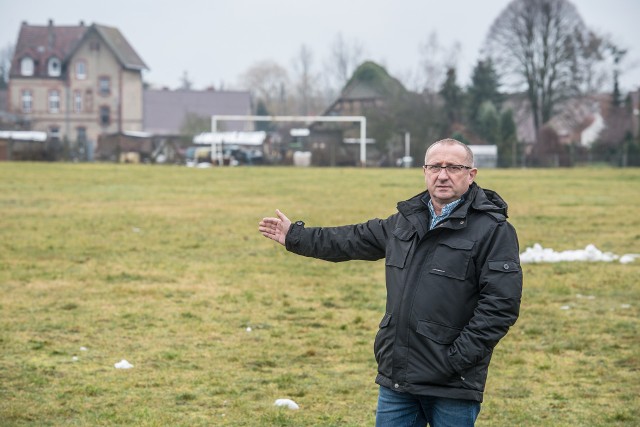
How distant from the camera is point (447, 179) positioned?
199 inches

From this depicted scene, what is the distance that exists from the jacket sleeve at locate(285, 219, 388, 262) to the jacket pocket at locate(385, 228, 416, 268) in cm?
30

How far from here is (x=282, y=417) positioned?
26.6ft

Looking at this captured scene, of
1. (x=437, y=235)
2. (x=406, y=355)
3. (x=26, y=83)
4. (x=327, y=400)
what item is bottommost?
(x=327, y=400)

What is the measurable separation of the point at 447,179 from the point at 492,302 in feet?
1.87

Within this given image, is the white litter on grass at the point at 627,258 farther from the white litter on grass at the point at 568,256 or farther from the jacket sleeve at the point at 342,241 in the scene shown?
the jacket sleeve at the point at 342,241

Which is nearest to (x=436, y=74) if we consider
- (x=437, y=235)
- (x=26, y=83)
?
(x=26, y=83)

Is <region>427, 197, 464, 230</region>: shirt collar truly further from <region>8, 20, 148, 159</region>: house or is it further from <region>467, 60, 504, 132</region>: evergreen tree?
<region>8, 20, 148, 159</region>: house

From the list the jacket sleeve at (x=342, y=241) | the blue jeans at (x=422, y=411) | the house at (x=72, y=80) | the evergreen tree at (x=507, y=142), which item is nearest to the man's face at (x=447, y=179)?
the jacket sleeve at (x=342, y=241)

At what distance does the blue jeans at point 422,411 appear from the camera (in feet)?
16.3

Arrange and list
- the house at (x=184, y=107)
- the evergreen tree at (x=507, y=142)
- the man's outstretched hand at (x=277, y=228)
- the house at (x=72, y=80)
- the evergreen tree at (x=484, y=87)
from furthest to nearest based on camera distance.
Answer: the house at (x=184, y=107), the house at (x=72, y=80), the evergreen tree at (x=484, y=87), the evergreen tree at (x=507, y=142), the man's outstretched hand at (x=277, y=228)

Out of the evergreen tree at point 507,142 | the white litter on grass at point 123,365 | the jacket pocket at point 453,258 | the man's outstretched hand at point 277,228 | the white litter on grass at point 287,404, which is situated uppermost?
the evergreen tree at point 507,142

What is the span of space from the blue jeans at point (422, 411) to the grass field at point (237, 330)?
2918mm

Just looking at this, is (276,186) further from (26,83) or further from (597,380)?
(26,83)

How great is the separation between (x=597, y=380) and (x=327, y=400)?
236cm
